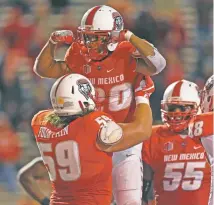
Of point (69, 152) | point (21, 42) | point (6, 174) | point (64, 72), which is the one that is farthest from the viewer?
point (21, 42)

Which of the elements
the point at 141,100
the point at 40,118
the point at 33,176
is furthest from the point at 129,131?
the point at 33,176

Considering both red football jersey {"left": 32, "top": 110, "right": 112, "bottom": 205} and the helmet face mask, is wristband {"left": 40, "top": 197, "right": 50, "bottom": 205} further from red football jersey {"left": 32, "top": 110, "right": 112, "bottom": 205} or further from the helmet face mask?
red football jersey {"left": 32, "top": 110, "right": 112, "bottom": 205}

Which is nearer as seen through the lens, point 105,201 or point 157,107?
point 105,201

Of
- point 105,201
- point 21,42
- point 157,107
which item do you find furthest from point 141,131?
point 21,42

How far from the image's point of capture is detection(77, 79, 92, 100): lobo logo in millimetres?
4742

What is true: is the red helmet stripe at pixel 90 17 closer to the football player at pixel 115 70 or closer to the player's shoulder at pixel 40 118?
the football player at pixel 115 70

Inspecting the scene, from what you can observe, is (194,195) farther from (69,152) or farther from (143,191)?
(69,152)

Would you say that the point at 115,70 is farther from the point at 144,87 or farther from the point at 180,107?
the point at 180,107

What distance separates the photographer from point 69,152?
15.0ft

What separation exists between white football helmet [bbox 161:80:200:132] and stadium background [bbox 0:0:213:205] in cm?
251

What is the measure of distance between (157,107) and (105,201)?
149 inches

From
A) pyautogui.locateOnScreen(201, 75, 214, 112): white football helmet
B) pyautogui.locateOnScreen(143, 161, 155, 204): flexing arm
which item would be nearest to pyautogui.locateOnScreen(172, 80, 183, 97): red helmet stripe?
pyautogui.locateOnScreen(201, 75, 214, 112): white football helmet

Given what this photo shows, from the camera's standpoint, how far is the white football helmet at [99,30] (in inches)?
205

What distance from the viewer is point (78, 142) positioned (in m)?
4.55
